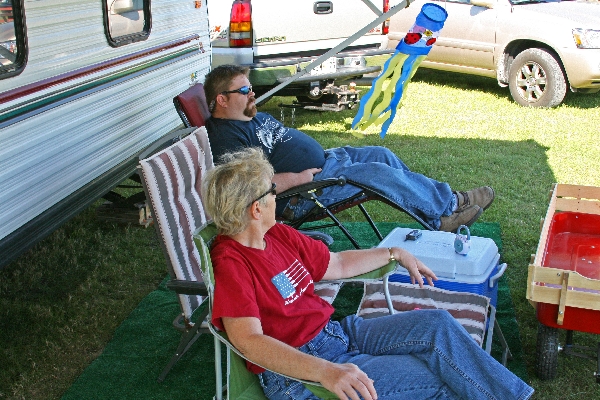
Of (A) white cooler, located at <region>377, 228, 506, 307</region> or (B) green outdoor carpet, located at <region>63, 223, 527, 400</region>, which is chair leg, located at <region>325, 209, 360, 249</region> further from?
(A) white cooler, located at <region>377, 228, 506, 307</region>

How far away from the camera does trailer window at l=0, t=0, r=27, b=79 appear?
3.20 meters

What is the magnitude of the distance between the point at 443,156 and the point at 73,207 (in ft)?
11.8

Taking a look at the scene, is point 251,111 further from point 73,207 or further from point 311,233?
point 73,207

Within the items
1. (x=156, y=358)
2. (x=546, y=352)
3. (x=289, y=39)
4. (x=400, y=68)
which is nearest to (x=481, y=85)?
(x=289, y=39)

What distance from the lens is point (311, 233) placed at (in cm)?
418

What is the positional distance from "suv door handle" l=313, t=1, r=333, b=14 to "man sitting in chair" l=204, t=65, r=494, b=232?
117 inches

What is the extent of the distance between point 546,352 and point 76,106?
8.55ft

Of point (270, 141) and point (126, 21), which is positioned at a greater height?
point (126, 21)

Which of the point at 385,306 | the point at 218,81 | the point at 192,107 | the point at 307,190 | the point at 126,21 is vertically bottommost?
the point at 385,306

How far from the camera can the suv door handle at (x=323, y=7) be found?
6.99 meters

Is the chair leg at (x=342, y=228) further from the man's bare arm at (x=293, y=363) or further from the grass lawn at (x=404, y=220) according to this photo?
the man's bare arm at (x=293, y=363)

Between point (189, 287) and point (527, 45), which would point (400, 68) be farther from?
point (527, 45)

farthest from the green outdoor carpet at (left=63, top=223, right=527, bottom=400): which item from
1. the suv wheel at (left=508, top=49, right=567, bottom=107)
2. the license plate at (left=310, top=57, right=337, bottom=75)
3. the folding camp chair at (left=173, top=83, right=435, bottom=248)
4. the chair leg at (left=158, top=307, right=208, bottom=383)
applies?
the suv wheel at (left=508, top=49, right=567, bottom=107)

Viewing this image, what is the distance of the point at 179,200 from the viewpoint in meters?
3.26
